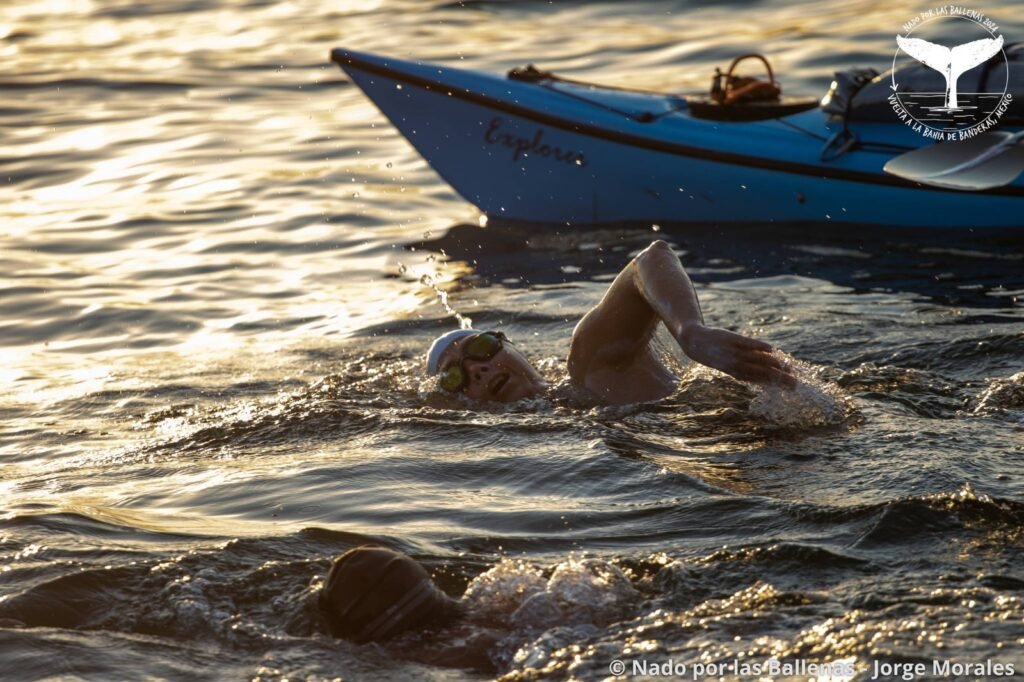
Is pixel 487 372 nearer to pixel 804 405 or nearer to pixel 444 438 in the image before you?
pixel 444 438

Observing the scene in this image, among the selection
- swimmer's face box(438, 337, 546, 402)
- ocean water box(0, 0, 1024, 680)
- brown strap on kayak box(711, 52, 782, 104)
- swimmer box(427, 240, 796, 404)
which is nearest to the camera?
ocean water box(0, 0, 1024, 680)

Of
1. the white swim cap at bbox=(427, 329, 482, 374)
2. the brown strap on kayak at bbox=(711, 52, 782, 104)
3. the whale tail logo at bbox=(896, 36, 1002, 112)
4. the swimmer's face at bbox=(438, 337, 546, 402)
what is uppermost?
the whale tail logo at bbox=(896, 36, 1002, 112)

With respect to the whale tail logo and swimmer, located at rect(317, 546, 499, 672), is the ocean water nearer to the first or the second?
swimmer, located at rect(317, 546, 499, 672)

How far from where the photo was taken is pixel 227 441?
19.1ft

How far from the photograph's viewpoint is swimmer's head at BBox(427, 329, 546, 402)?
5.86 metres

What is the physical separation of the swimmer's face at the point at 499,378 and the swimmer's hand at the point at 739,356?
4.30 ft

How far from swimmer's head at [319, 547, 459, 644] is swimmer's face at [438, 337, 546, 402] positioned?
2.22 meters

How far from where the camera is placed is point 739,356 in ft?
14.9

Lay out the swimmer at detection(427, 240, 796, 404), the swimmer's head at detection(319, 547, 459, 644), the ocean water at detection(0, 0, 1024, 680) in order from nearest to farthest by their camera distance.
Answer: the swimmer's head at detection(319, 547, 459, 644), the ocean water at detection(0, 0, 1024, 680), the swimmer at detection(427, 240, 796, 404)

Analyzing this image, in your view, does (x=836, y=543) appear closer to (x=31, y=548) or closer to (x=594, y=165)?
(x=31, y=548)

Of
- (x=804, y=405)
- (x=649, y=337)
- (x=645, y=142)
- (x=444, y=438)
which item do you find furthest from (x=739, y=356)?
(x=645, y=142)

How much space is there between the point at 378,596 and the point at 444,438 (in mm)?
1993

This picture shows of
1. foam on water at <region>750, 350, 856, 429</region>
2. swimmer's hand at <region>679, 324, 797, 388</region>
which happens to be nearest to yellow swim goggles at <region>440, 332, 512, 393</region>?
foam on water at <region>750, 350, 856, 429</region>

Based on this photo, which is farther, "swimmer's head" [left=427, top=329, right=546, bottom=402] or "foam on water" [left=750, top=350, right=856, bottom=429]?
"swimmer's head" [left=427, top=329, right=546, bottom=402]
